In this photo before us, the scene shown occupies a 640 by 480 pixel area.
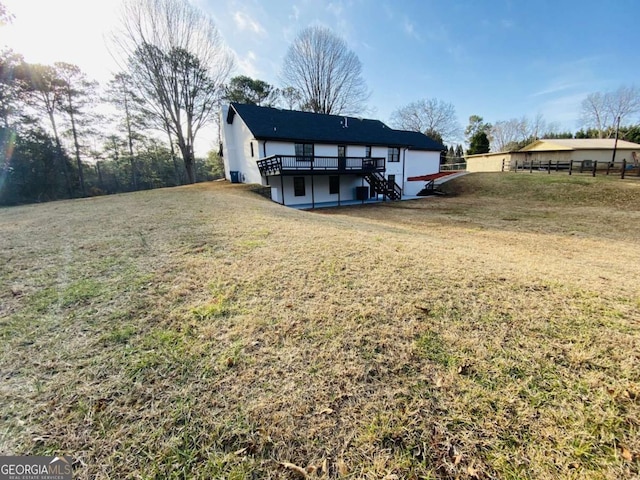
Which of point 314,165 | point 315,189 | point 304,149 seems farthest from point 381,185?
point 304,149

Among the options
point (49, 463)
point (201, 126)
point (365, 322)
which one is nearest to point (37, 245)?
point (49, 463)

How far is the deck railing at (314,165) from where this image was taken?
586 inches

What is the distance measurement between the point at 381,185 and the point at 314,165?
542 centimetres

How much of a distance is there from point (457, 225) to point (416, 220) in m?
1.70

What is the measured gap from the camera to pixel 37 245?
16.3 feet

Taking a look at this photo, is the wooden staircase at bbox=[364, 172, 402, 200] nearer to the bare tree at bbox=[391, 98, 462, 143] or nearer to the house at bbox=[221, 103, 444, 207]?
the house at bbox=[221, 103, 444, 207]

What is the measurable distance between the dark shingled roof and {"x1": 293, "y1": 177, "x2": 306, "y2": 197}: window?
8.45 ft

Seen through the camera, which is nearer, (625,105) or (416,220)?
(416,220)

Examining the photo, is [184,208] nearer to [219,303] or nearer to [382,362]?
[219,303]

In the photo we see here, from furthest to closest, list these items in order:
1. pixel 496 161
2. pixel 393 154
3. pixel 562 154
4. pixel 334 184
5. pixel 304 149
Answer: pixel 496 161
pixel 562 154
pixel 393 154
pixel 334 184
pixel 304 149

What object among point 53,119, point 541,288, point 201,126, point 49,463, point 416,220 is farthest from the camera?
point 201,126

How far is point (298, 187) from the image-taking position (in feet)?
58.1

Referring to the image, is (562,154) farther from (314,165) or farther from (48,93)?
(48,93)

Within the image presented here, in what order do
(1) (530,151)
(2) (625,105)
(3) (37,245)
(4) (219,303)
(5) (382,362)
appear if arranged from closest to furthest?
1. (5) (382,362)
2. (4) (219,303)
3. (3) (37,245)
4. (1) (530,151)
5. (2) (625,105)
